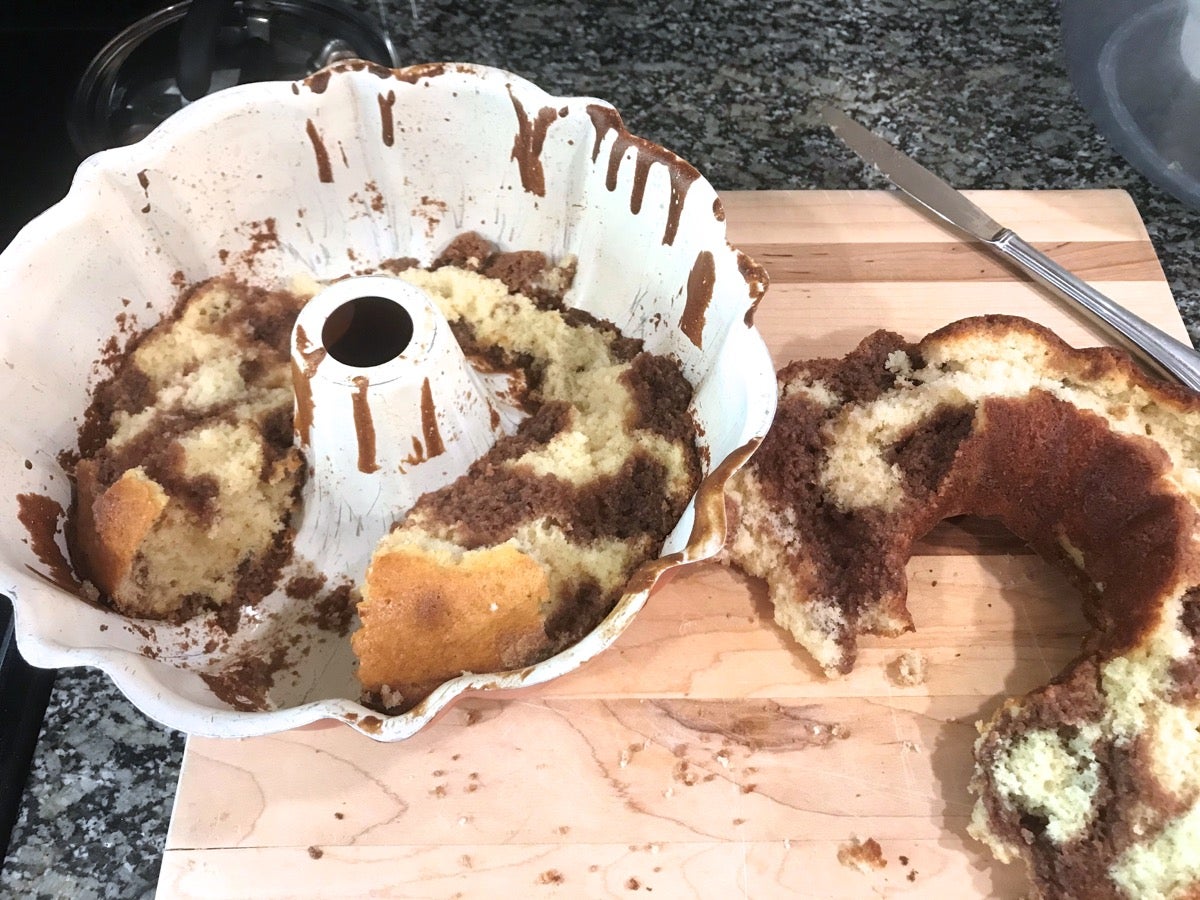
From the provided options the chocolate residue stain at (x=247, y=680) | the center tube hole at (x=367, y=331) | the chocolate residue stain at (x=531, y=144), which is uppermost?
the chocolate residue stain at (x=531, y=144)

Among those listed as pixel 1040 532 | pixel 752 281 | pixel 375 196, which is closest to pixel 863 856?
pixel 1040 532

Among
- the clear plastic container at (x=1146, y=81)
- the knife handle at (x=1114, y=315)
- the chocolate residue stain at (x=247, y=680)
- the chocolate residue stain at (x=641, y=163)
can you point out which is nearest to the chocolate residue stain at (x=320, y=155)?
the chocolate residue stain at (x=641, y=163)

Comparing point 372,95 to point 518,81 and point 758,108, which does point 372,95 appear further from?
point 758,108

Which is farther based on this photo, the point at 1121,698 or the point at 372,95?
the point at 372,95

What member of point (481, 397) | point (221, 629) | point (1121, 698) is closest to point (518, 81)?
point (481, 397)

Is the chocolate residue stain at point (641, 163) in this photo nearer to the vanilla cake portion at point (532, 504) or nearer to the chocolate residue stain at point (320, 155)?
the vanilla cake portion at point (532, 504)

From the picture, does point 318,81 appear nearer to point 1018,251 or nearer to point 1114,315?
point 1018,251
